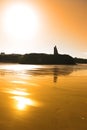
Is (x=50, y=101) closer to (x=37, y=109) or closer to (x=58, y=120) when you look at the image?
(x=37, y=109)

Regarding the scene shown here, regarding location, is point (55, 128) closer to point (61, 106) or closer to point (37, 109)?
point (37, 109)

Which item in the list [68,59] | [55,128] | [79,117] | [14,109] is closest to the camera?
[55,128]

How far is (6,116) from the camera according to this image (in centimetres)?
956

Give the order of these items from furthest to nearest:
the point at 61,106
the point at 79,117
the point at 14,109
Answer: the point at 61,106, the point at 14,109, the point at 79,117

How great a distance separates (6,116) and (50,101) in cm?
405

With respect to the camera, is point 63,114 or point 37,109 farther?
point 37,109

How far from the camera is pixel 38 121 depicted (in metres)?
8.99

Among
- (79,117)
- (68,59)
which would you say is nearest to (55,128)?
(79,117)

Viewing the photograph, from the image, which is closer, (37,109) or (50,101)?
(37,109)

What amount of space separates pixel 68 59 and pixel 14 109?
188090mm

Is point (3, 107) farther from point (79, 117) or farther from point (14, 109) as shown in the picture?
point (79, 117)

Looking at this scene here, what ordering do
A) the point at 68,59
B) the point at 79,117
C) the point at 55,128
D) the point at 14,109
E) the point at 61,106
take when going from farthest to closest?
the point at 68,59 → the point at 61,106 → the point at 14,109 → the point at 79,117 → the point at 55,128

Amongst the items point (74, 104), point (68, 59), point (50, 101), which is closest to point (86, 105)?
point (74, 104)

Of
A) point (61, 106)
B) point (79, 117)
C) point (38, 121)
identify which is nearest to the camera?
point (38, 121)
